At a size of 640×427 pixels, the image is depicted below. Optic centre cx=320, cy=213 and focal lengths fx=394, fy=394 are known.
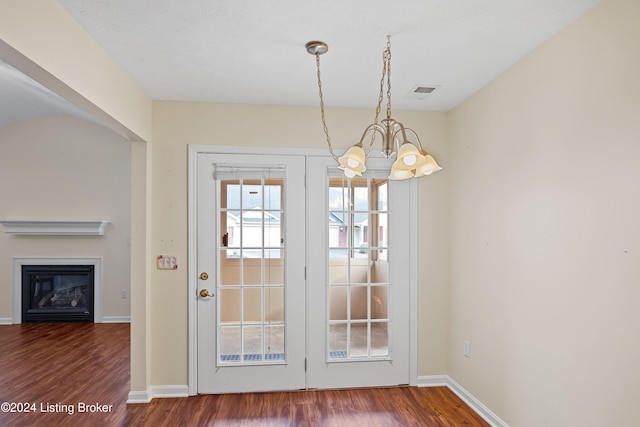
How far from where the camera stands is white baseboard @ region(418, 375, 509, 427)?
110 inches

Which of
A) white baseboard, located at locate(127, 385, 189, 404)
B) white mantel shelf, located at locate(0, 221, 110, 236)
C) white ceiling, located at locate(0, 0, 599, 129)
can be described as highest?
white ceiling, located at locate(0, 0, 599, 129)

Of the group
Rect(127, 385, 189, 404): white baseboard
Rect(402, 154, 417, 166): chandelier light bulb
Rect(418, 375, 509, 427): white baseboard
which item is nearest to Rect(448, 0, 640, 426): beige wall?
Rect(418, 375, 509, 427): white baseboard

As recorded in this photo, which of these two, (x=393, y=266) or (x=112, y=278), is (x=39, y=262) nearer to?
(x=112, y=278)

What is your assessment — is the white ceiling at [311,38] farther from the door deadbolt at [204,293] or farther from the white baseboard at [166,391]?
the white baseboard at [166,391]

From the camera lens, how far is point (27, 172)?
19.4 feet

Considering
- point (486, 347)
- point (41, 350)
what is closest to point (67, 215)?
point (41, 350)

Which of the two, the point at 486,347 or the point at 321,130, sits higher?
the point at 321,130

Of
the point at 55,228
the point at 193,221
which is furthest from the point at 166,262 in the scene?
the point at 55,228

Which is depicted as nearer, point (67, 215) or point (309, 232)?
point (309, 232)

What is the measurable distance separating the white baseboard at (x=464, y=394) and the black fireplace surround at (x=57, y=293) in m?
5.08

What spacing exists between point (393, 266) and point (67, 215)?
511 cm

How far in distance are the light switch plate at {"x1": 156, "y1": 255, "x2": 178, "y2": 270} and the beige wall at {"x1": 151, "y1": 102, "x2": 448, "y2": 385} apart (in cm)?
4

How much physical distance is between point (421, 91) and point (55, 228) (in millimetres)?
5636

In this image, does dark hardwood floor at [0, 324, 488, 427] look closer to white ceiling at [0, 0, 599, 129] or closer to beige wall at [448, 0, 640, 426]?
beige wall at [448, 0, 640, 426]
